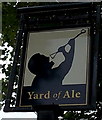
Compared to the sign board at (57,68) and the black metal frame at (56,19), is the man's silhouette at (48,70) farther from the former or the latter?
the black metal frame at (56,19)

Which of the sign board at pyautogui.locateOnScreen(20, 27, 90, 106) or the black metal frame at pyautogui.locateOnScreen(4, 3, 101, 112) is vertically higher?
the black metal frame at pyautogui.locateOnScreen(4, 3, 101, 112)

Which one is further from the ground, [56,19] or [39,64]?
[56,19]

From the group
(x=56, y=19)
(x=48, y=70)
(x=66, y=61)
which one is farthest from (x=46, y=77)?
(x=56, y=19)

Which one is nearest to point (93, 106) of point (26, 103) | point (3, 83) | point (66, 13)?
point (26, 103)

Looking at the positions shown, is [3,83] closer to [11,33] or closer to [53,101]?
[11,33]

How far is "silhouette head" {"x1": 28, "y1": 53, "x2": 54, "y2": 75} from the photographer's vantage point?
8.23ft

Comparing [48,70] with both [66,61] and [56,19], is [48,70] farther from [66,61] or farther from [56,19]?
[56,19]

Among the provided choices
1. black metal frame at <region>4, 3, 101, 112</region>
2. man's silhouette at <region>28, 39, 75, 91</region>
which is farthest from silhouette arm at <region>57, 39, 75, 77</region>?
black metal frame at <region>4, 3, 101, 112</region>

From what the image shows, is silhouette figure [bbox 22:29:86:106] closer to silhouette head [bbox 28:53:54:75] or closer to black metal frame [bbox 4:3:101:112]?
silhouette head [bbox 28:53:54:75]

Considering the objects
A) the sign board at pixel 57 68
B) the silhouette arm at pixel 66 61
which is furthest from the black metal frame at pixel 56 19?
the silhouette arm at pixel 66 61

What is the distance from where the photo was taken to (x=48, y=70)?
2.49 meters

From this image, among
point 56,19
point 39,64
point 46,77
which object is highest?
point 56,19

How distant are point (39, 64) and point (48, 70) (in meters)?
0.11

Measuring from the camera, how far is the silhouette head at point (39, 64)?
2.51m
